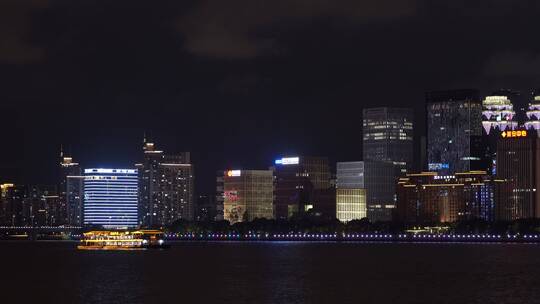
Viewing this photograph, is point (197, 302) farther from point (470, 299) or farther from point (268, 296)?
point (470, 299)

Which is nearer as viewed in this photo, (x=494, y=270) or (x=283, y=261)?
(x=494, y=270)

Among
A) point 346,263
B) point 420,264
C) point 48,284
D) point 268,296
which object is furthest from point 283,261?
point 268,296

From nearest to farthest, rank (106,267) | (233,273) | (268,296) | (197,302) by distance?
1. (197,302)
2. (268,296)
3. (233,273)
4. (106,267)

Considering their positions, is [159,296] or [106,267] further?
[106,267]

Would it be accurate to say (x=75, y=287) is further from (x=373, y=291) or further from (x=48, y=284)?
(x=373, y=291)

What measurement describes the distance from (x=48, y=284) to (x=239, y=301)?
105 ft

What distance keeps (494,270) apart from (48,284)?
60.5 metres

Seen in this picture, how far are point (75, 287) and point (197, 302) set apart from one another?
2464cm

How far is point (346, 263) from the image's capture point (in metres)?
187

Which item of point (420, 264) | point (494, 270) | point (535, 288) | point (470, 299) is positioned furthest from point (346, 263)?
point (470, 299)

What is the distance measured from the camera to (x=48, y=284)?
13525 cm

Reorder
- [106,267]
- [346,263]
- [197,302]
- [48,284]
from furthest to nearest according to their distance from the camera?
[346,263]
[106,267]
[48,284]
[197,302]

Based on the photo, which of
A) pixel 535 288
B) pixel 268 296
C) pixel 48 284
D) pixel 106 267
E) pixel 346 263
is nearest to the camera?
pixel 268 296

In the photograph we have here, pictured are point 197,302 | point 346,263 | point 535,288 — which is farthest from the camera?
point 346,263
